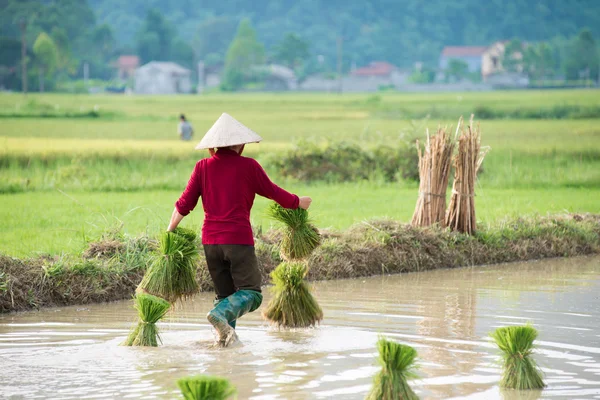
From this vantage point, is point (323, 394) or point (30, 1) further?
point (30, 1)

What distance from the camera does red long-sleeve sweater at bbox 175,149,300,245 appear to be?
6.81 meters

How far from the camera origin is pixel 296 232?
7.67 metres

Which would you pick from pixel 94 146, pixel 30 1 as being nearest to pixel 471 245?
pixel 94 146

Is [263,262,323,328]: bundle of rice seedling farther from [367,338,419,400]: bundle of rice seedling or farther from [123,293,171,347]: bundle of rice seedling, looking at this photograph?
[367,338,419,400]: bundle of rice seedling

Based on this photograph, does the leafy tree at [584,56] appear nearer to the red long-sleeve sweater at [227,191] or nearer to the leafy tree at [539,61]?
the leafy tree at [539,61]

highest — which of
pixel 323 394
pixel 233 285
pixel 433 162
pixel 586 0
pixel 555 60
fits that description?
pixel 586 0

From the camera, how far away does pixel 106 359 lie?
6.59m

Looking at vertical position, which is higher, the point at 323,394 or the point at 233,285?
the point at 233,285

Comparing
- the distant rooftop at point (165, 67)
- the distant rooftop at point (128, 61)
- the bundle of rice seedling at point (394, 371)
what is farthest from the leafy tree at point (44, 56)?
the bundle of rice seedling at point (394, 371)

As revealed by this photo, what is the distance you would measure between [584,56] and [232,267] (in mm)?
96470

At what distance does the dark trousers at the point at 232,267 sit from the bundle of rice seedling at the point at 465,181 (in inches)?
186

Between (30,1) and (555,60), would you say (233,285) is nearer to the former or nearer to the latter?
(30,1)

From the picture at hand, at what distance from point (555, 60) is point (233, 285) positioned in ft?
340

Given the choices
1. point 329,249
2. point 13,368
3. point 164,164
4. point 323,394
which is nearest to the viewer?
point 323,394
